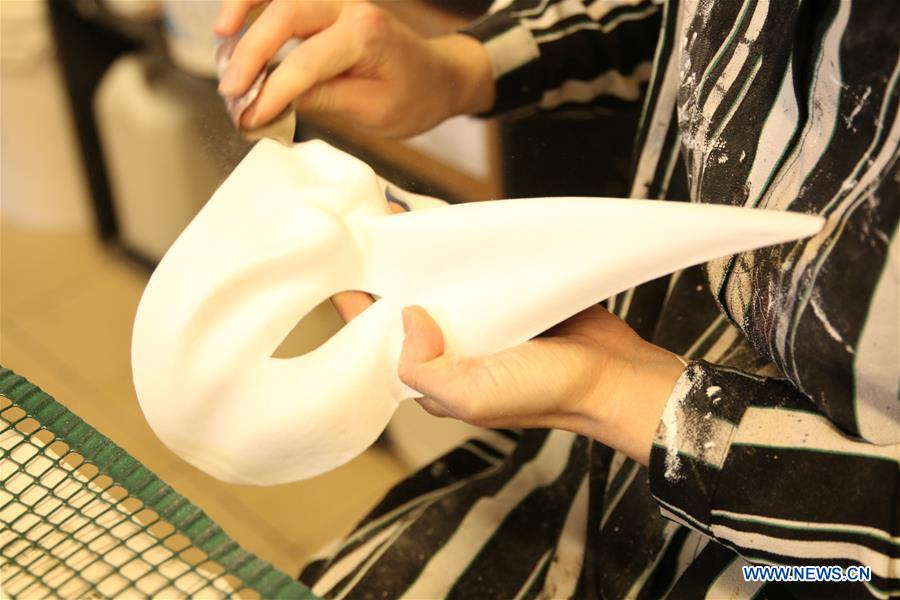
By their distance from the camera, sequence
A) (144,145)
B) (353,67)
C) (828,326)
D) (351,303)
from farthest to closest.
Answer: (144,145) < (353,67) < (351,303) < (828,326)

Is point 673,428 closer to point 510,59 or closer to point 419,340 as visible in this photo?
point 419,340

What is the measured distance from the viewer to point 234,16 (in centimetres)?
66

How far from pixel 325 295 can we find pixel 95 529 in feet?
0.59

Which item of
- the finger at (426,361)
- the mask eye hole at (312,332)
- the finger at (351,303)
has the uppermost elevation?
the finger at (426,361)

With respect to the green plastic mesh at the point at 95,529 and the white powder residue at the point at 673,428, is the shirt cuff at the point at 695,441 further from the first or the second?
the green plastic mesh at the point at 95,529

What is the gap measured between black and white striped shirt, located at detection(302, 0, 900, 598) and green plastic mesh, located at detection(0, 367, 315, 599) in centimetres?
21

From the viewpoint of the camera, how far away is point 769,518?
1.65 ft

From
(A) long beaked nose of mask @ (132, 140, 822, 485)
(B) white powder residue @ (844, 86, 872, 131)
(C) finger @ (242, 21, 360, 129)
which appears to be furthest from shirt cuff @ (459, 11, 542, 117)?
(B) white powder residue @ (844, 86, 872, 131)

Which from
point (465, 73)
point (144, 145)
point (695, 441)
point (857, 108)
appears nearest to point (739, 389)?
point (695, 441)

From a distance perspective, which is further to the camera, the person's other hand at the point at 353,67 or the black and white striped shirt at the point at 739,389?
the person's other hand at the point at 353,67

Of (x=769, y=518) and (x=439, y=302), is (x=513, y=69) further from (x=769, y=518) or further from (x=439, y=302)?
(x=769, y=518)

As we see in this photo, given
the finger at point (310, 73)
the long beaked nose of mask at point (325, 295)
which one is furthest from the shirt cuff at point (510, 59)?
the long beaked nose of mask at point (325, 295)

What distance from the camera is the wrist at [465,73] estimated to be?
2.43ft

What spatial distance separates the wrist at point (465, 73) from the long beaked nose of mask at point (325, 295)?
0.66ft
